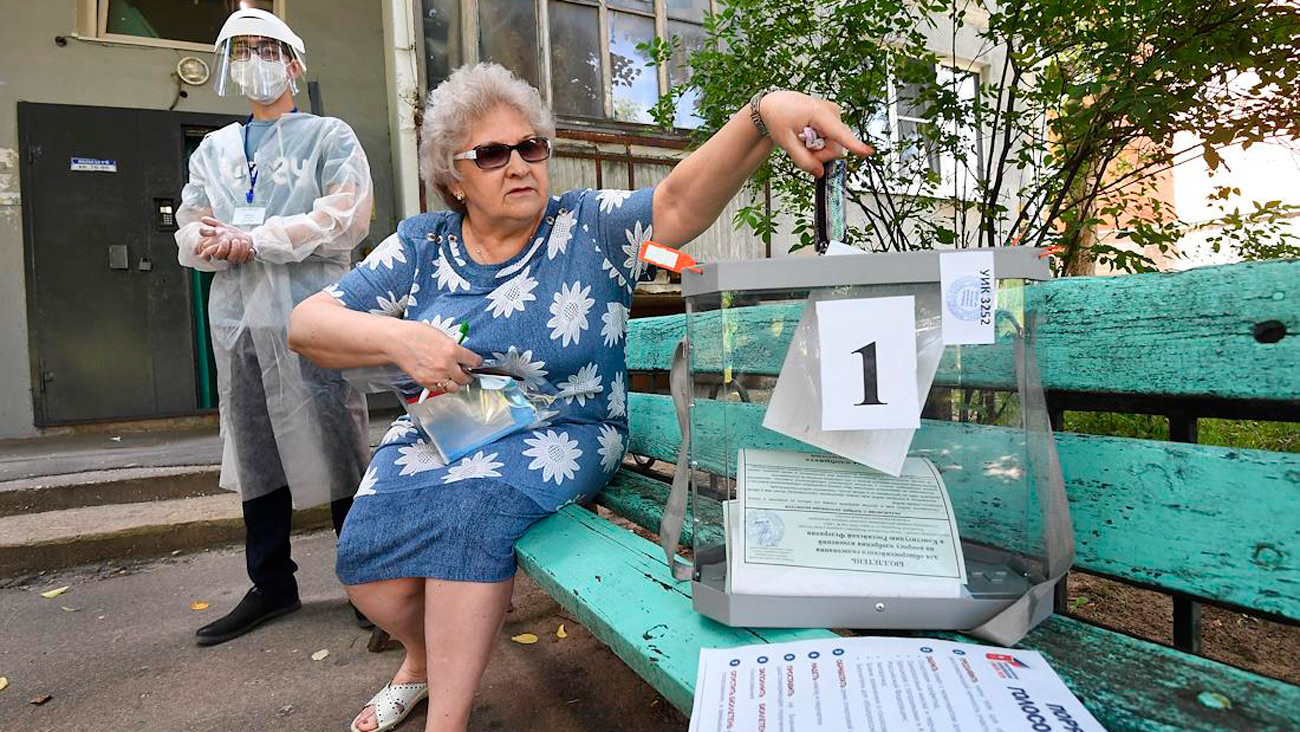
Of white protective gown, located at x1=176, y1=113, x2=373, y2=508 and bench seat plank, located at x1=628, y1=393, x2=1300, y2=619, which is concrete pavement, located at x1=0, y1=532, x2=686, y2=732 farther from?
bench seat plank, located at x1=628, y1=393, x2=1300, y2=619

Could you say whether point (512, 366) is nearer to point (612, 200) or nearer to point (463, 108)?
point (612, 200)

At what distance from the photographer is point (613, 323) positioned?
1688mm

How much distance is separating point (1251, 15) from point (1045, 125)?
0.94 metres

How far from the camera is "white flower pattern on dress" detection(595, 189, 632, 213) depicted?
167cm

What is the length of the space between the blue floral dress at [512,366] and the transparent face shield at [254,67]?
1.03 m

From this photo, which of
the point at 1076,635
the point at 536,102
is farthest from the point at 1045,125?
the point at 1076,635

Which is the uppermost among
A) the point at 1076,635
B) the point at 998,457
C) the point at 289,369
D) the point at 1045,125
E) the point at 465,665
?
the point at 1045,125

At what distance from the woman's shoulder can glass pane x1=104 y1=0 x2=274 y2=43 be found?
499 centimetres

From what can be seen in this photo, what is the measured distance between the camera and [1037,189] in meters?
2.68

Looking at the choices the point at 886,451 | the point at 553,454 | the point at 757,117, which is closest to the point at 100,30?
the point at 553,454

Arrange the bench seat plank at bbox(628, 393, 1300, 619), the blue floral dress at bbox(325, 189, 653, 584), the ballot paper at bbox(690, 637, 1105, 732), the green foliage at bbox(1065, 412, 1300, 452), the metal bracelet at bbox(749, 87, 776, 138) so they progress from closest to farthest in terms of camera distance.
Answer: the ballot paper at bbox(690, 637, 1105, 732), the bench seat plank at bbox(628, 393, 1300, 619), the metal bracelet at bbox(749, 87, 776, 138), the blue floral dress at bbox(325, 189, 653, 584), the green foliage at bbox(1065, 412, 1300, 452)

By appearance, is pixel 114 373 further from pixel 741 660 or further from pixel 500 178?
pixel 741 660

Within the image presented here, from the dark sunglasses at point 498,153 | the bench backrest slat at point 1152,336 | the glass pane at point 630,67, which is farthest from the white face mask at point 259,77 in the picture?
the glass pane at point 630,67

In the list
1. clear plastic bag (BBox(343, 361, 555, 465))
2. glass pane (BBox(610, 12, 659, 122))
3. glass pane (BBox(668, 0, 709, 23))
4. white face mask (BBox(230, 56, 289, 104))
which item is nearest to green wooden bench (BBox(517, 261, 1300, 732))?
clear plastic bag (BBox(343, 361, 555, 465))
